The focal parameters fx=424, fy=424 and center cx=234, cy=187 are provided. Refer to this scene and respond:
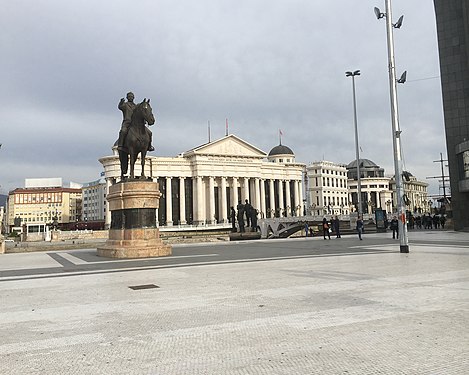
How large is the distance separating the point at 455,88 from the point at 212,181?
249ft

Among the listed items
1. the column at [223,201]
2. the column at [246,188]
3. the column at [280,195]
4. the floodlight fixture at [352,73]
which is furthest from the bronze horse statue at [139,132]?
the column at [280,195]

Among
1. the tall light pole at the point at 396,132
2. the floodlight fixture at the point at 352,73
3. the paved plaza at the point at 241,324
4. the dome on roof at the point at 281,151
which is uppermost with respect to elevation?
the dome on roof at the point at 281,151

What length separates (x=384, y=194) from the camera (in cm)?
14975

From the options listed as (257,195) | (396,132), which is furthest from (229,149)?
(396,132)

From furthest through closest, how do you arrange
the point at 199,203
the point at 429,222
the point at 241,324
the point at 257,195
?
the point at 257,195, the point at 199,203, the point at 429,222, the point at 241,324

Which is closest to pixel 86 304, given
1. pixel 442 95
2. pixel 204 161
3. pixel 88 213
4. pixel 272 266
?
pixel 272 266

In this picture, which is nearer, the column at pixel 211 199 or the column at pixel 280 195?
the column at pixel 211 199

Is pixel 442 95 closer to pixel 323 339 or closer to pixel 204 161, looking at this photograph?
pixel 323 339

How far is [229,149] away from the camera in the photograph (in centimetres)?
12144

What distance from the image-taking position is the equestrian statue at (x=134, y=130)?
19266mm

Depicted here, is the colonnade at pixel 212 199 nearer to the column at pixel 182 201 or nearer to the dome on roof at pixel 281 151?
the column at pixel 182 201

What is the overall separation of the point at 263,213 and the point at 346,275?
364 ft

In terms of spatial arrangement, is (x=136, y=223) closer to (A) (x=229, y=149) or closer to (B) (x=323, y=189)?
(A) (x=229, y=149)

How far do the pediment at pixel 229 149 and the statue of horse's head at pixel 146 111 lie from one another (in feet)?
318
